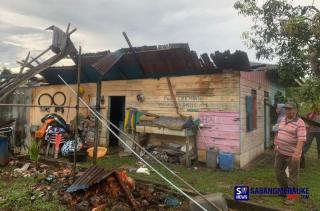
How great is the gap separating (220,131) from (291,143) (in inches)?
145

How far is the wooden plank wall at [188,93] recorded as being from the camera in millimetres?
8922

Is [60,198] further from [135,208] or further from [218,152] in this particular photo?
[218,152]

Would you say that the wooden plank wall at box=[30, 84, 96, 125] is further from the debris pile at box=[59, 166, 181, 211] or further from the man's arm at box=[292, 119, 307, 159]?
the man's arm at box=[292, 119, 307, 159]

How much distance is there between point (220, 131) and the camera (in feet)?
29.6

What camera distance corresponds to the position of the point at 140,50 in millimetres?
9453

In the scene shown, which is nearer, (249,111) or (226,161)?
(226,161)

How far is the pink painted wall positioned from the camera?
28.6 ft

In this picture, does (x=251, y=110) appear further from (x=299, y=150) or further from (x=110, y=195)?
(x=110, y=195)

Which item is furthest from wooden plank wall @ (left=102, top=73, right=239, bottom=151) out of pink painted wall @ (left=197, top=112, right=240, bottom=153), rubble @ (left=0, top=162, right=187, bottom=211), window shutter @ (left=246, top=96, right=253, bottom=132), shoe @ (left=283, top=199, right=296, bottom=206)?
rubble @ (left=0, top=162, right=187, bottom=211)

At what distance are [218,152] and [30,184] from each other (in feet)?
17.9

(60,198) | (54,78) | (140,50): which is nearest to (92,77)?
(54,78)

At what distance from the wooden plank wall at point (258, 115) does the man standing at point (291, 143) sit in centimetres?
320

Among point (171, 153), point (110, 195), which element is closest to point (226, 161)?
point (171, 153)

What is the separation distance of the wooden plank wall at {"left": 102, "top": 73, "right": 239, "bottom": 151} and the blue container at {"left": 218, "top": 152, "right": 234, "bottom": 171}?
1.46 m
